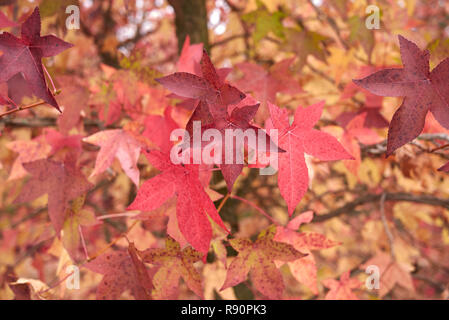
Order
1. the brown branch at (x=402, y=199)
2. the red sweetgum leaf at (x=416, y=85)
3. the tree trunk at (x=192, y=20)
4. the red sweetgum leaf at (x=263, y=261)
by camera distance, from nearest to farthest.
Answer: the red sweetgum leaf at (x=416, y=85) → the red sweetgum leaf at (x=263, y=261) → the brown branch at (x=402, y=199) → the tree trunk at (x=192, y=20)

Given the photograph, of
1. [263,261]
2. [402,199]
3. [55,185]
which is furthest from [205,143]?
[402,199]

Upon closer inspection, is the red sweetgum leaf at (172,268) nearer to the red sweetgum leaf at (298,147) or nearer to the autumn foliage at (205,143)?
the autumn foliage at (205,143)

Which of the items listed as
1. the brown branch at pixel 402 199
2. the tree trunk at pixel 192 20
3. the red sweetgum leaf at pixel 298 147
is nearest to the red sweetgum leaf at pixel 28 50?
the red sweetgum leaf at pixel 298 147

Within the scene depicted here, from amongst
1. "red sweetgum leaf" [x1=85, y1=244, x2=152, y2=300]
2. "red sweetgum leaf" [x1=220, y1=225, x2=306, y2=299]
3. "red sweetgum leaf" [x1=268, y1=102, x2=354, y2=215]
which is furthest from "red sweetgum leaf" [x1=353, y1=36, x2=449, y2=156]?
"red sweetgum leaf" [x1=85, y1=244, x2=152, y2=300]

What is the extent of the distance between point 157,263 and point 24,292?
360 mm

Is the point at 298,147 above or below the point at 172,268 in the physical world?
above

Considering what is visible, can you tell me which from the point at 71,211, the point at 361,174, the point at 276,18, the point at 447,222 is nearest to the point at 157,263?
the point at 71,211

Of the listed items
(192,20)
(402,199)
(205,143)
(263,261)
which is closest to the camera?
(205,143)

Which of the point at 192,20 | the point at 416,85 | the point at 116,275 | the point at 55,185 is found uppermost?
the point at 192,20

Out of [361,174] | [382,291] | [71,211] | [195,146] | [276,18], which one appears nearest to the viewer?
[195,146]

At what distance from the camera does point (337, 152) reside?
0.63m

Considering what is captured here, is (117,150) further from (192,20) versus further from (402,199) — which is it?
(402,199)

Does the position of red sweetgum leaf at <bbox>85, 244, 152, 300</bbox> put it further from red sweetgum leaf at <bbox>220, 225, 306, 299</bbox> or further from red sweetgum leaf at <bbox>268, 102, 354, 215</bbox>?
red sweetgum leaf at <bbox>268, 102, 354, 215</bbox>
